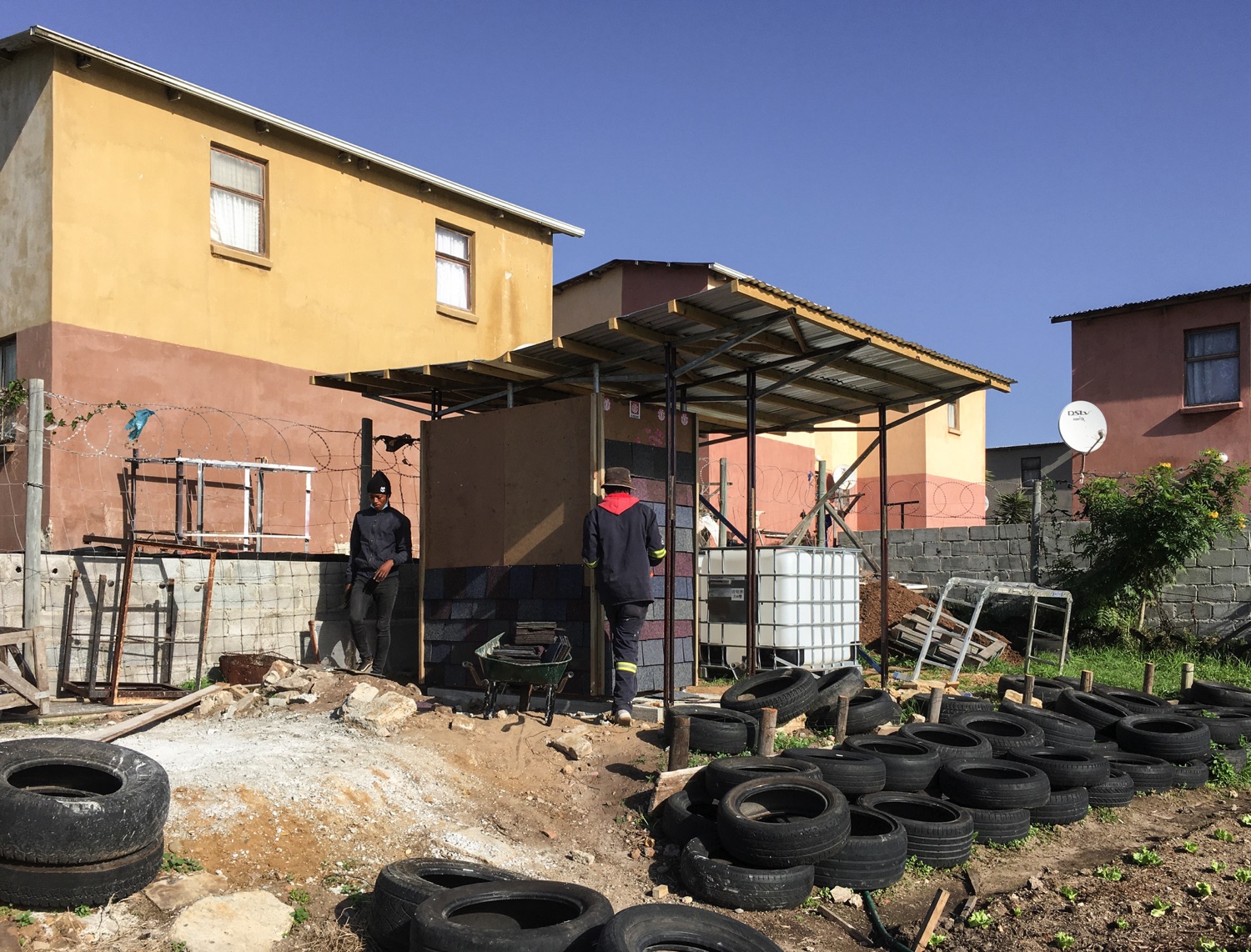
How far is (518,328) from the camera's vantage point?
19.1 meters

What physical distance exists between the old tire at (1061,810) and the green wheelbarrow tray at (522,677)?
12.0 feet

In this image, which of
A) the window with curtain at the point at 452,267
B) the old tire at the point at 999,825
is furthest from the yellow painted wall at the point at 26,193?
the old tire at the point at 999,825

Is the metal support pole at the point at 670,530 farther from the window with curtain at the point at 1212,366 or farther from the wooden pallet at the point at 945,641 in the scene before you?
the window with curtain at the point at 1212,366

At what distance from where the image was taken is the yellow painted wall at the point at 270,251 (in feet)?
44.0

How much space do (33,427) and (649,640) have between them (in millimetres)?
5747

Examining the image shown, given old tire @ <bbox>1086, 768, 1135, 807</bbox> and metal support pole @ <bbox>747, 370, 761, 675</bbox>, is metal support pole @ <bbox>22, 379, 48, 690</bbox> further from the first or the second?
old tire @ <bbox>1086, 768, 1135, 807</bbox>

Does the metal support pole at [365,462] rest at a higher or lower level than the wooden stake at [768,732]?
higher

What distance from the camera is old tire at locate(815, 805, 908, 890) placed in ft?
20.3

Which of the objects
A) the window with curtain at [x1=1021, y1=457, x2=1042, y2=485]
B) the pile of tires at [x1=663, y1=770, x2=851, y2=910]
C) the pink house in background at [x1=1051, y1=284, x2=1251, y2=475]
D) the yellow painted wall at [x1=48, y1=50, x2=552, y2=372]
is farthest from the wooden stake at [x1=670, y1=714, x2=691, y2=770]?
the window with curtain at [x1=1021, y1=457, x2=1042, y2=485]

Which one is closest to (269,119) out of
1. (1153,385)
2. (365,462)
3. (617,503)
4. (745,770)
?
(365,462)

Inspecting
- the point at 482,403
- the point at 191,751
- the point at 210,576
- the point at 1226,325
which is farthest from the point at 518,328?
the point at 1226,325

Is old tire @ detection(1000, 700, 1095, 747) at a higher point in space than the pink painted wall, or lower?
lower

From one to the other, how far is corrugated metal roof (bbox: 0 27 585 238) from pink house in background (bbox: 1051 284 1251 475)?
473 inches

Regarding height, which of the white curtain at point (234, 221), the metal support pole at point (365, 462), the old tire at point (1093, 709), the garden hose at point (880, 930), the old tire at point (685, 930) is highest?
the white curtain at point (234, 221)
